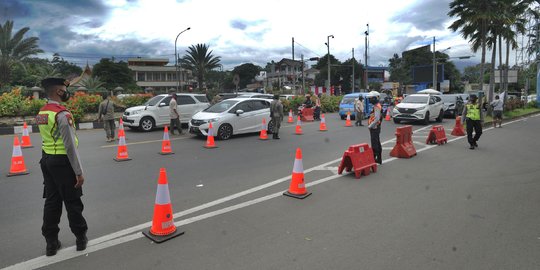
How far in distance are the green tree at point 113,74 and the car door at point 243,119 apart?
52427 millimetres

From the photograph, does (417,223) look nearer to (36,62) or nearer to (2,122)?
(2,122)

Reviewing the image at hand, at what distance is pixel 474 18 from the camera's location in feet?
68.5

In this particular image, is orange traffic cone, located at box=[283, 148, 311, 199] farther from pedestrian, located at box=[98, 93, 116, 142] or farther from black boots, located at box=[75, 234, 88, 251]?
pedestrian, located at box=[98, 93, 116, 142]

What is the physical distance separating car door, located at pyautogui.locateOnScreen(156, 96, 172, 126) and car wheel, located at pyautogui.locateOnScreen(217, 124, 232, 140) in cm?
427

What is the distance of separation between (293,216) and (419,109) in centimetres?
1653

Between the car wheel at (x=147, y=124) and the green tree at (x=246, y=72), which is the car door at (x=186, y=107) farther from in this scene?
the green tree at (x=246, y=72)

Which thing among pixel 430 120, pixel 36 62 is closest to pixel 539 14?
pixel 430 120

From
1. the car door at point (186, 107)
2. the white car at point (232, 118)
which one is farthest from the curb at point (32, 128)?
the white car at point (232, 118)

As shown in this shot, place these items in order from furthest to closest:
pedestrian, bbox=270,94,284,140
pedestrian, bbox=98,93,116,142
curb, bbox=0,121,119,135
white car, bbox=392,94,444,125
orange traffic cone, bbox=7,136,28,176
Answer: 1. white car, bbox=392,94,444,125
2. curb, bbox=0,121,119,135
3. pedestrian, bbox=270,94,284,140
4. pedestrian, bbox=98,93,116,142
5. orange traffic cone, bbox=7,136,28,176

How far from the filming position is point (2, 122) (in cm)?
1662

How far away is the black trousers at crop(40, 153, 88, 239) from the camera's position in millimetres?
3777

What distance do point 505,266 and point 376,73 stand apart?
97.7 meters

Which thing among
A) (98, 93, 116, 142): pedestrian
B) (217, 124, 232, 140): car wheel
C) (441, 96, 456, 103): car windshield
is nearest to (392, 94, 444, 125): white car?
(441, 96, 456, 103): car windshield

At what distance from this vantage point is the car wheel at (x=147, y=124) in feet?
51.9
